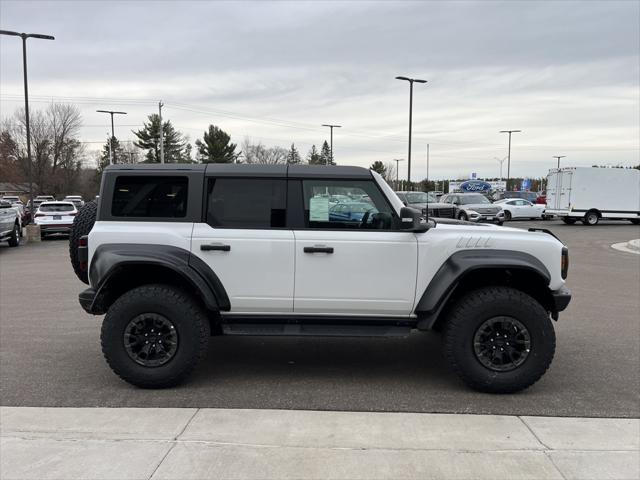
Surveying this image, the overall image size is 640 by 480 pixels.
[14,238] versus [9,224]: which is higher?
[9,224]

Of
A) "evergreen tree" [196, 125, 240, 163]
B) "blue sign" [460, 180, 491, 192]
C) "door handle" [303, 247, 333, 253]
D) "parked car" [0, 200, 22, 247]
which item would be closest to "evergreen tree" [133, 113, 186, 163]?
"evergreen tree" [196, 125, 240, 163]

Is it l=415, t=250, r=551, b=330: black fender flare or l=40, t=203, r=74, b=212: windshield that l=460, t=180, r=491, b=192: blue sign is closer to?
l=40, t=203, r=74, b=212: windshield

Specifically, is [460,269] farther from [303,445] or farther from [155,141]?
[155,141]

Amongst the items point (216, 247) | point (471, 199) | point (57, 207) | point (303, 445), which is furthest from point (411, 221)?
point (471, 199)

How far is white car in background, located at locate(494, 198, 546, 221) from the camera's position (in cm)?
3125

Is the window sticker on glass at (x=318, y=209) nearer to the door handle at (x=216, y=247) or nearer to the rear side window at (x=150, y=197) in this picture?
the door handle at (x=216, y=247)

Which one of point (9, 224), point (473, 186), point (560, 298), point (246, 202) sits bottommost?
point (9, 224)

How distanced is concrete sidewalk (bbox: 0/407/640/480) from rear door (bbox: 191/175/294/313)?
968 mm

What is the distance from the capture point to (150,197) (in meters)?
4.44

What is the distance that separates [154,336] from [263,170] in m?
1.68

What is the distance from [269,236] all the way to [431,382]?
195 centimetres

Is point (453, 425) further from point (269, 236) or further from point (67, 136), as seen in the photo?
point (67, 136)

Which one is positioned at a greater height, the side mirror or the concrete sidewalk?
the side mirror

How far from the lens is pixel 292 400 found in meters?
4.20
